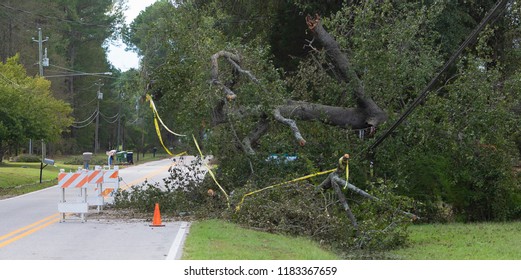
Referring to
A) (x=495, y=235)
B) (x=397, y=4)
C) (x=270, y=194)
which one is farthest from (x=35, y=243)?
(x=397, y=4)

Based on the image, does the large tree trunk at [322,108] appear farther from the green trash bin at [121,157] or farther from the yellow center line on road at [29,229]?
the green trash bin at [121,157]

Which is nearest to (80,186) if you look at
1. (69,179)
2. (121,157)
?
(69,179)

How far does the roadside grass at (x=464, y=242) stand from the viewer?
12.5 metres

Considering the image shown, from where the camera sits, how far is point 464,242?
1422 centimetres

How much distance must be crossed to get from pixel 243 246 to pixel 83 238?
3.17 metres

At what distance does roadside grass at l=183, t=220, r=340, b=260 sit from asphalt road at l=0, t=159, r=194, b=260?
0.31m

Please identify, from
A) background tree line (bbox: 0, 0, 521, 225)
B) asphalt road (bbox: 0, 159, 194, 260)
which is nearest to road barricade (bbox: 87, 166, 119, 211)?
asphalt road (bbox: 0, 159, 194, 260)

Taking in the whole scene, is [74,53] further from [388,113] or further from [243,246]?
[243,246]

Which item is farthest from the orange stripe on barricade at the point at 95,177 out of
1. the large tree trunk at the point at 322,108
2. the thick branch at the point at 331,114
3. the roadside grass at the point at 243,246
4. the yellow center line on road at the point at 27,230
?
the thick branch at the point at 331,114

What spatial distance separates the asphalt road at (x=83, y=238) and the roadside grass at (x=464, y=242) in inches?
160

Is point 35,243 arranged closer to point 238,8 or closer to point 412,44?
point 412,44

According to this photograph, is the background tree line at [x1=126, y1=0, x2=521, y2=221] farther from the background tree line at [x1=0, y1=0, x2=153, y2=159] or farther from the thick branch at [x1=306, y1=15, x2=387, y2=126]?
the background tree line at [x1=0, y1=0, x2=153, y2=159]

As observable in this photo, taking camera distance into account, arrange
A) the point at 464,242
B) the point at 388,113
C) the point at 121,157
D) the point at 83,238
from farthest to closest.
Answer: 1. the point at 121,157
2. the point at 388,113
3. the point at 464,242
4. the point at 83,238

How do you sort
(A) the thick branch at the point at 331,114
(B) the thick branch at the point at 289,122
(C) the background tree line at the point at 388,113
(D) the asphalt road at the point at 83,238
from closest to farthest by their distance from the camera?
(D) the asphalt road at the point at 83,238 < (B) the thick branch at the point at 289,122 < (C) the background tree line at the point at 388,113 < (A) the thick branch at the point at 331,114
